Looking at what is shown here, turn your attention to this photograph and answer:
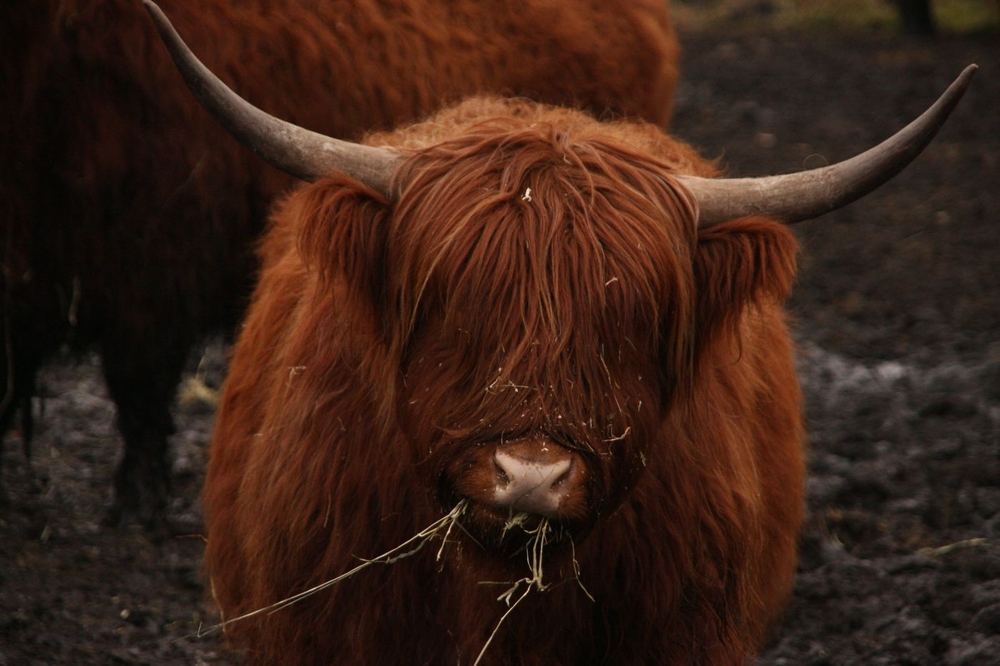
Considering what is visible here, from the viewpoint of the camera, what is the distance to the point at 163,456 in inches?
198

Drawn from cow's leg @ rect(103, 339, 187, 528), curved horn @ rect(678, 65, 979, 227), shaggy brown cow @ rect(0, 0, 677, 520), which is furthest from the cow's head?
cow's leg @ rect(103, 339, 187, 528)

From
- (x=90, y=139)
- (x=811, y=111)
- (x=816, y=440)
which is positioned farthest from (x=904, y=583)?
(x=811, y=111)

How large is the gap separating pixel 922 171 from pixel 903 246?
1.62 metres

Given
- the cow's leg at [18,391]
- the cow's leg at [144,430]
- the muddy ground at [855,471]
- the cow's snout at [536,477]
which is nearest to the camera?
the cow's snout at [536,477]

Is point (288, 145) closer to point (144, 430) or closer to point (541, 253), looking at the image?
point (541, 253)

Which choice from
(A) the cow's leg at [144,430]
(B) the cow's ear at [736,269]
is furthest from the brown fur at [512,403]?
(A) the cow's leg at [144,430]

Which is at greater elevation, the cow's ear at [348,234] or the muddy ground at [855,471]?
the cow's ear at [348,234]

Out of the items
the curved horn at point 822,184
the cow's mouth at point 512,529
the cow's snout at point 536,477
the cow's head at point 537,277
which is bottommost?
the cow's mouth at point 512,529

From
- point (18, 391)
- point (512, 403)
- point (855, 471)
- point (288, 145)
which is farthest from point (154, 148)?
point (855, 471)

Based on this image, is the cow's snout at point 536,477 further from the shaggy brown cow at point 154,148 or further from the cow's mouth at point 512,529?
the shaggy brown cow at point 154,148

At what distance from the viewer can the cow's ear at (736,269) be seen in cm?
266

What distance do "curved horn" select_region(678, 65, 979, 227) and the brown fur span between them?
7 cm

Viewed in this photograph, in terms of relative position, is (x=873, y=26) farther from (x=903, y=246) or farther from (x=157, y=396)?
(x=157, y=396)

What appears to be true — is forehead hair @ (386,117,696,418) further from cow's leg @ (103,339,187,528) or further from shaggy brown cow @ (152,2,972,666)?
cow's leg @ (103,339,187,528)
